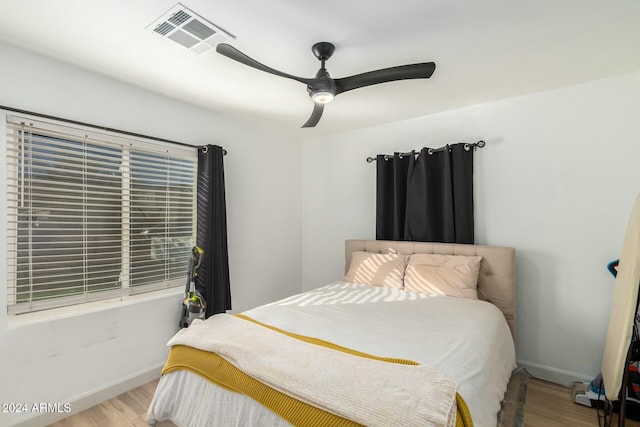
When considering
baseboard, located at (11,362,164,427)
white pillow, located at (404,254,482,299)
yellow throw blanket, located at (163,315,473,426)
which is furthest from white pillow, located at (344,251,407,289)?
baseboard, located at (11,362,164,427)

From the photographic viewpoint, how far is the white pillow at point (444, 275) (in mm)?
2562

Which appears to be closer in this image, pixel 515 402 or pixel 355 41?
pixel 355 41

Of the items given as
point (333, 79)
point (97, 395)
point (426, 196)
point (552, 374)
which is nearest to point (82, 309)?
point (97, 395)

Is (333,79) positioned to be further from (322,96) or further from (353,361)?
(353,361)

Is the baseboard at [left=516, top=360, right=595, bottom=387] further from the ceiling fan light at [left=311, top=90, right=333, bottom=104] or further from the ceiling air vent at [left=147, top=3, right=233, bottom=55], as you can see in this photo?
the ceiling air vent at [left=147, top=3, right=233, bottom=55]

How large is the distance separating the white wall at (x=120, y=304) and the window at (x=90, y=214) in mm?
96

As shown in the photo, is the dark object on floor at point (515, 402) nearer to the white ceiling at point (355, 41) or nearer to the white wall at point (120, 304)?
the white ceiling at point (355, 41)

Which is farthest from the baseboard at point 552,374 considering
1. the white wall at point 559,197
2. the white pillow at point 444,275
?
the white pillow at point 444,275

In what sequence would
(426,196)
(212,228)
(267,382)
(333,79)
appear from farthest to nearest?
(426,196), (212,228), (333,79), (267,382)

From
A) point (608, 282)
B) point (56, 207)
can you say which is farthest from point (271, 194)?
point (608, 282)

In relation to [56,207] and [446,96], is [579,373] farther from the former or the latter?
[56,207]

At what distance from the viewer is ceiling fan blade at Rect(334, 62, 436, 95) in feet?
5.59

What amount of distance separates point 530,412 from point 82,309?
11.0 feet

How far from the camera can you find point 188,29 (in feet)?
5.59
